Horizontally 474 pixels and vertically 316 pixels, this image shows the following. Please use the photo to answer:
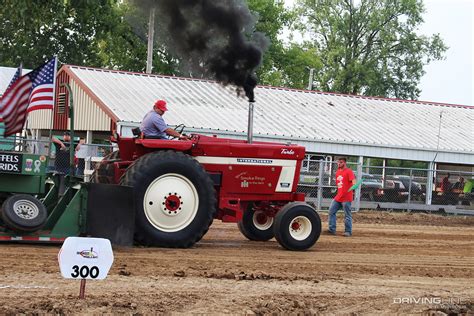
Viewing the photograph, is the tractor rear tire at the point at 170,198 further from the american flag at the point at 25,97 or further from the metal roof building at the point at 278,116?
the metal roof building at the point at 278,116

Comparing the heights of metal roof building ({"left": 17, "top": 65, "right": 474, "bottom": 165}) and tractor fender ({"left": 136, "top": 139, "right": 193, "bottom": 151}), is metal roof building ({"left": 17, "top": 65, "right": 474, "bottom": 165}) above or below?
above

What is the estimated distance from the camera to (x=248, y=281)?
9.20 meters

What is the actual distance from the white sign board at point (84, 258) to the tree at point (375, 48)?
55.7 m

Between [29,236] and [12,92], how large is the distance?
99.9 inches

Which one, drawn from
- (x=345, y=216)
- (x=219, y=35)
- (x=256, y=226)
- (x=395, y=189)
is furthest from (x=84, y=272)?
(x=395, y=189)

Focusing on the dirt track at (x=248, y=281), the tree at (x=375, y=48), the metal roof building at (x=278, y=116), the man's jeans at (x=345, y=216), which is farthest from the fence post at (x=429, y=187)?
the tree at (x=375, y=48)

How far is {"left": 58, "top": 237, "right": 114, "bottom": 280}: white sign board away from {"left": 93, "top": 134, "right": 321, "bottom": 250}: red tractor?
432 cm

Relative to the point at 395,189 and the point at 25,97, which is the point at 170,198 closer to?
the point at 25,97

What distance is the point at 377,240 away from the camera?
51.1ft

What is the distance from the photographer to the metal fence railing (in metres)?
23.4

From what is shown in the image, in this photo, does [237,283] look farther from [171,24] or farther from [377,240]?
[377,240]

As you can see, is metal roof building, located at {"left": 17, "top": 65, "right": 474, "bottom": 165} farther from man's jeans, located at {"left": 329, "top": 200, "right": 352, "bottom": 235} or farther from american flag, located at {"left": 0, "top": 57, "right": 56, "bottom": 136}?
american flag, located at {"left": 0, "top": 57, "right": 56, "bottom": 136}

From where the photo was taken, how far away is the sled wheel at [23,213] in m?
10.7

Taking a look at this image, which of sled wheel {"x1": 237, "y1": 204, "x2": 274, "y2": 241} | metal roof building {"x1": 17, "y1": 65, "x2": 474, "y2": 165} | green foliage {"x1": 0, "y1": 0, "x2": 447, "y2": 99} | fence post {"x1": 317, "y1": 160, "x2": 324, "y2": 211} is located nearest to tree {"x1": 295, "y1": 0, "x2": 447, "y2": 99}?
green foliage {"x1": 0, "y1": 0, "x2": 447, "y2": 99}
